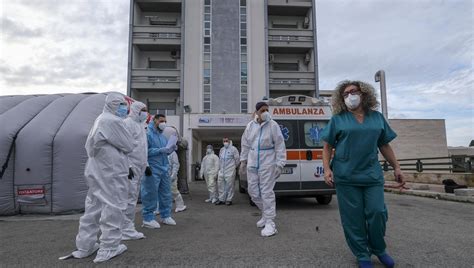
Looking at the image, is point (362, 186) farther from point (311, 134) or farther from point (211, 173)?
point (211, 173)

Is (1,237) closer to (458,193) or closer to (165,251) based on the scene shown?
(165,251)

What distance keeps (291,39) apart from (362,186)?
94.1ft

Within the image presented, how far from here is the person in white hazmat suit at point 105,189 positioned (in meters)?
3.62

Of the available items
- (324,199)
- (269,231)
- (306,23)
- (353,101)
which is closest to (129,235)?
(269,231)

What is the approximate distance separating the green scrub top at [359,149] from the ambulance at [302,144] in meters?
3.94

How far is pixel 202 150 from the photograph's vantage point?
95.0 ft

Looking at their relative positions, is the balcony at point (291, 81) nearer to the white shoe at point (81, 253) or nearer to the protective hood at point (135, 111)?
the protective hood at point (135, 111)

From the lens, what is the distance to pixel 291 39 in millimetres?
29906

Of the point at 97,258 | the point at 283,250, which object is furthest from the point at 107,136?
the point at 283,250

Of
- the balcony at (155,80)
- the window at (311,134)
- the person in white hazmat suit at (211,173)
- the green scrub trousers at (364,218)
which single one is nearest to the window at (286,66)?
the balcony at (155,80)

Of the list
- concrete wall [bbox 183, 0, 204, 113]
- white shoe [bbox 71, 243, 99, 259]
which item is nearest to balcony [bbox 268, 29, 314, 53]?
concrete wall [bbox 183, 0, 204, 113]

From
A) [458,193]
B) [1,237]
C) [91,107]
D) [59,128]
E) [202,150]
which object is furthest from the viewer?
[202,150]

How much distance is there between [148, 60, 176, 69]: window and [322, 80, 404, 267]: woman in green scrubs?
28.1 m

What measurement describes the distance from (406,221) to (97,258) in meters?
5.37
